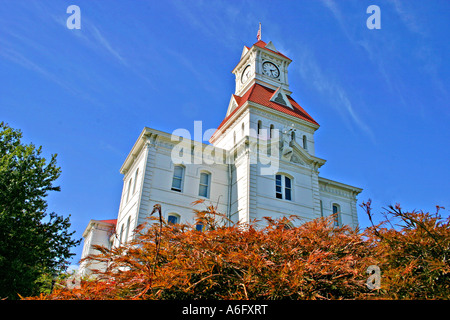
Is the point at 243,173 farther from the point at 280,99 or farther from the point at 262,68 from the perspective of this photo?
the point at 262,68

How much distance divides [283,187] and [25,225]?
1609cm

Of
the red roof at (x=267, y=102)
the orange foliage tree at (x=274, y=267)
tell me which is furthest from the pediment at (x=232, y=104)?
the orange foliage tree at (x=274, y=267)

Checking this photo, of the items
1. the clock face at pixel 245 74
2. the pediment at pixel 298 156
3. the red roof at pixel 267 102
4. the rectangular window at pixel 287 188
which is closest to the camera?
the rectangular window at pixel 287 188

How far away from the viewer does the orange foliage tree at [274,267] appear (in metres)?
5.33

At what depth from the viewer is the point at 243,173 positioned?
23.8m

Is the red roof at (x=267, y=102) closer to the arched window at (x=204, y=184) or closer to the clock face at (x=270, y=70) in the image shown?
the clock face at (x=270, y=70)

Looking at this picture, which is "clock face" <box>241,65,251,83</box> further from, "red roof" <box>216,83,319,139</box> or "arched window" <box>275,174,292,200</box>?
"arched window" <box>275,174,292,200</box>

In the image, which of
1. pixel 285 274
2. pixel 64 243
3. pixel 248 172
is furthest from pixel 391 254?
pixel 64 243

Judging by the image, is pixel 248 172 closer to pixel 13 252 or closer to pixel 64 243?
pixel 64 243

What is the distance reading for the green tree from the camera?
16484mm

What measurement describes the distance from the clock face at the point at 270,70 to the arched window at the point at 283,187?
13.0 m

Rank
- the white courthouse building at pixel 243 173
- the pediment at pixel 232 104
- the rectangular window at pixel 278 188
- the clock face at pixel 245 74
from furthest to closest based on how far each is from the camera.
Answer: the clock face at pixel 245 74 < the pediment at pixel 232 104 < the rectangular window at pixel 278 188 < the white courthouse building at pixel 243 173

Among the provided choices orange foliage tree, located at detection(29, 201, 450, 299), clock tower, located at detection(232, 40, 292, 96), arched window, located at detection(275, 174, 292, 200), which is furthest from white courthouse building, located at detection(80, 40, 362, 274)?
orange foliage tree, located at detection(29, 201, 450, 299)
